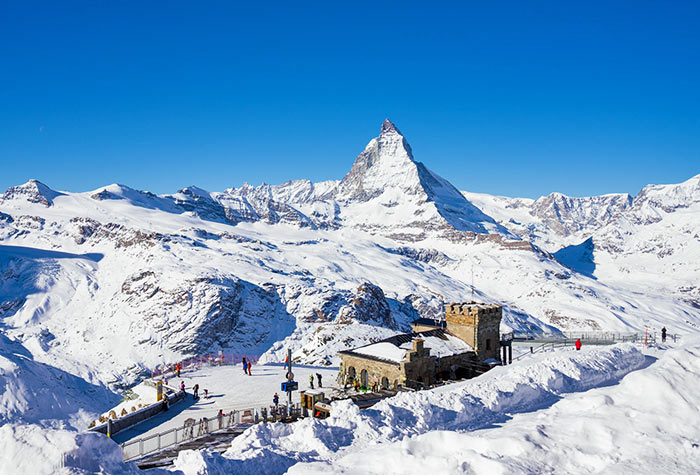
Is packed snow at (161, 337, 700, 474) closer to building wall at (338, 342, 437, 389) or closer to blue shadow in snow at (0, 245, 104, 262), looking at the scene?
building wall at (338, 342, 437, 389)

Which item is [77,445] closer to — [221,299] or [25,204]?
[221,299]

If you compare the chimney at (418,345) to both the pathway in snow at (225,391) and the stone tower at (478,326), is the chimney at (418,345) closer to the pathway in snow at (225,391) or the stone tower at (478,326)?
the pathway in snow at (225,391)

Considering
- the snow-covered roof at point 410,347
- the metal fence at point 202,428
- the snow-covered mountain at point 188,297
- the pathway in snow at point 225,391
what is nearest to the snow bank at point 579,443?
the metal fence at point 202,428

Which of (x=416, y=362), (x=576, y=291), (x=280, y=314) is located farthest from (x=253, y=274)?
(x=576, y=291)

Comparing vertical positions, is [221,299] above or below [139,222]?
below

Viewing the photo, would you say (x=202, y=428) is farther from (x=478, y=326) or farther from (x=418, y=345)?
(x=478, y=326)

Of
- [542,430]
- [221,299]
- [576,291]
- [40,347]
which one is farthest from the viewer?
[576,291]
